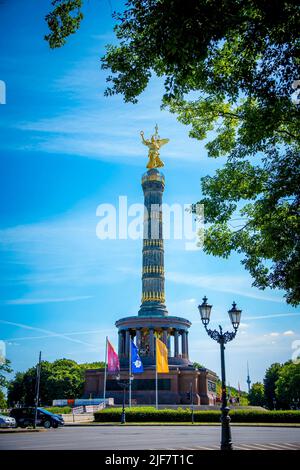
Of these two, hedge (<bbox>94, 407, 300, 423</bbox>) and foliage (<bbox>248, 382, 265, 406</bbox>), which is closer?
hedge (<bbox>94, 407, 300, 423</bbox>)

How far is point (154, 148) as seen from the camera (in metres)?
77.1

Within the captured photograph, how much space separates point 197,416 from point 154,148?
168 feet

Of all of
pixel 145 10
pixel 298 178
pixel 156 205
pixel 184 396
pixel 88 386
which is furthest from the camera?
pixel 156 205

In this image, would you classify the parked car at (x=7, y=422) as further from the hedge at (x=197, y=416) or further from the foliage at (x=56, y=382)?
the foliage at (x=56, y=382)

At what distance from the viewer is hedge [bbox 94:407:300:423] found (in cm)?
3703

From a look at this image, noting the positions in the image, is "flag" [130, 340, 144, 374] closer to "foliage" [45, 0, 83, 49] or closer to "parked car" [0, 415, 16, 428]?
"parked car" [0, 415, 16, 428]

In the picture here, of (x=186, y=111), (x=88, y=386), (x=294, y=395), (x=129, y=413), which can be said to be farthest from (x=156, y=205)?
(x=186, y=111)

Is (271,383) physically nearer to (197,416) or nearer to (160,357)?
(160,357)

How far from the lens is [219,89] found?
38.4ft

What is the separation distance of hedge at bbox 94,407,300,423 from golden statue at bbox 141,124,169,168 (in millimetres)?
47090

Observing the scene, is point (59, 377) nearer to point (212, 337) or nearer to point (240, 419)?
point (240, 419)

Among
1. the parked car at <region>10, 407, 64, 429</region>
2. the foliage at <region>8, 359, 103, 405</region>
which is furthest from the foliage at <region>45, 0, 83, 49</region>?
the foliage at <region>8, 359, 103, 405</region>

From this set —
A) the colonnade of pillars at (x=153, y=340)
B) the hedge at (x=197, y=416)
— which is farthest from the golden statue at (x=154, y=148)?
the hedge at (x=197, y=416)
